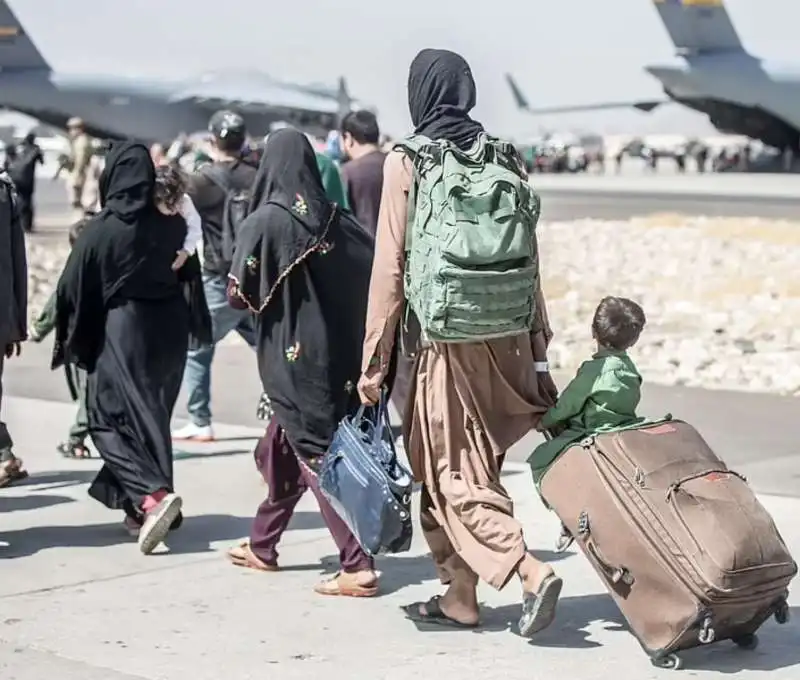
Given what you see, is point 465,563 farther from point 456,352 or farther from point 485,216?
point 485,216

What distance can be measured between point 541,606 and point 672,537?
52cm

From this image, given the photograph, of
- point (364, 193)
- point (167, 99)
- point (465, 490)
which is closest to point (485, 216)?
point (465, 490)

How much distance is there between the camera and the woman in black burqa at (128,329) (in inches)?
270

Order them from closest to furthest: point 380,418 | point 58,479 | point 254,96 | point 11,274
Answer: point 380,418
point 11,274
point 58,479
point 254,96

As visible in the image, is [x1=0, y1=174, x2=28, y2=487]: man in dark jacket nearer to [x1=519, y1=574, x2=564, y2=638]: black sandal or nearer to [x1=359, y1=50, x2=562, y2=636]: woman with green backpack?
[x1=359, y1=50, x2=562, y2=636]: woman with green backpack

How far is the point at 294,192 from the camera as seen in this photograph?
605 centimetres

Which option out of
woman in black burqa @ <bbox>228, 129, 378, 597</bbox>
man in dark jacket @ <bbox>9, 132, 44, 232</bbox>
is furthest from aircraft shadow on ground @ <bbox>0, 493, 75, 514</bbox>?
man in dark jacket @ <bbox>9, 132, 44, 232</bbox>

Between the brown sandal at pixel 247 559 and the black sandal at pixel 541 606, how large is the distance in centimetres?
153

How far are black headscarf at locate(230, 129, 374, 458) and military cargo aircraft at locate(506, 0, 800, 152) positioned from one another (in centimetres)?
5588

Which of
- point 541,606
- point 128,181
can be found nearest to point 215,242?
point 128,181

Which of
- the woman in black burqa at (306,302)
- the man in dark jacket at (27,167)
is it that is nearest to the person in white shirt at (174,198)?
the woman in black burqa at (306,302)

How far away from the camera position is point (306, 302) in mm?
6035

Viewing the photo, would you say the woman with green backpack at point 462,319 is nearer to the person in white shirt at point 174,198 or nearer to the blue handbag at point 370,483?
the blue handbag at point 370,483

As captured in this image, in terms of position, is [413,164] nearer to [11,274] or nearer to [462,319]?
[462,319]
